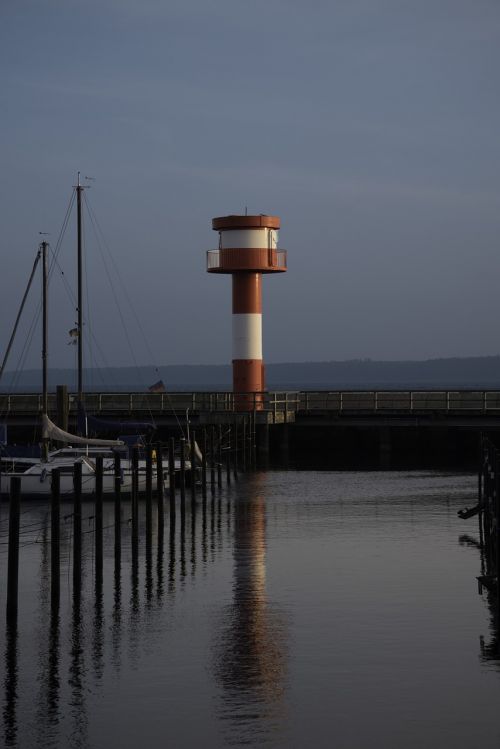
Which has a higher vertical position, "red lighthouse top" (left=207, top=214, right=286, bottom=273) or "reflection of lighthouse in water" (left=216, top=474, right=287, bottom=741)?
"red lighthouse top" (left=207, top=214, right=286, bottom=273)

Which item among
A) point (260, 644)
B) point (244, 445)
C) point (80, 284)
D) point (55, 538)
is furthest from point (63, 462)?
point (260, 644)

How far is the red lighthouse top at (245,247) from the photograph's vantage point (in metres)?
51.4

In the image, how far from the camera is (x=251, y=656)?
18828 mm

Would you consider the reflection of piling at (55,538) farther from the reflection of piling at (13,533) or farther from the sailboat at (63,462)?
the sailboat at (63,462)

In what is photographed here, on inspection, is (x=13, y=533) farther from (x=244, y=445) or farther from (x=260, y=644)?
(x=244, y=445)

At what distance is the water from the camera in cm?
1562

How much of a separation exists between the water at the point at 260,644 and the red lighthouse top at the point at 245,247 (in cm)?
2068

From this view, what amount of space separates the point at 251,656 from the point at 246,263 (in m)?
33.5

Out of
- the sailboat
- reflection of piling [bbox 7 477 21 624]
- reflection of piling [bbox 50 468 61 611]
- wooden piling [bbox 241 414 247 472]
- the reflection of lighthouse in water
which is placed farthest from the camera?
wooden piling [bbox 241 414 247 472]

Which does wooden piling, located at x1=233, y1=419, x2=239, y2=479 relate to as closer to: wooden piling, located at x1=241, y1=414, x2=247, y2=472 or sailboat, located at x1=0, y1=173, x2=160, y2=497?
wooden piling, located at x1=241, y1=414, x2=247, y2=472

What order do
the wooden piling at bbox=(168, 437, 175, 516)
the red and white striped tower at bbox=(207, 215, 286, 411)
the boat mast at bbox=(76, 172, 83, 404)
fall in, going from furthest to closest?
1. the red and white striped tower at bbox=(207, 215, 286, 411)
2. the boat mast at bbox=(76, 172, 83, 404)
3. the wooden piling at bbox=(168, 437, 175, 516)

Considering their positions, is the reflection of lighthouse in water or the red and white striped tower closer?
the reflection of lighthouse in water

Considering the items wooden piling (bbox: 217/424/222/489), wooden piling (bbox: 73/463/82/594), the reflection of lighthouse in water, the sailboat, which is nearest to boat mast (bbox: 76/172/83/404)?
the sailboat

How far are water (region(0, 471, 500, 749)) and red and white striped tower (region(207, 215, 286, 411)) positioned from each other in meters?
20.2
